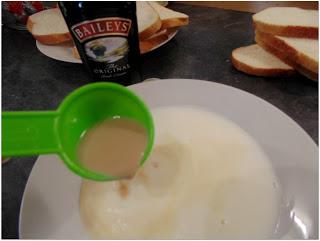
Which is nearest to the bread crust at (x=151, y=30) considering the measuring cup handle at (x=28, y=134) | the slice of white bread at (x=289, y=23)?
the slice of white bread at (x=289, y=23)

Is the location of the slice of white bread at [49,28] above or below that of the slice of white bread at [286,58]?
above

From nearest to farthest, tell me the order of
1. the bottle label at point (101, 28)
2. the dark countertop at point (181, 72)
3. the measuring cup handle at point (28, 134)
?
the measuring cup handle at point (28, 134) < the bottle label at point (101, 28) < the dark countertop at point (181, 72)

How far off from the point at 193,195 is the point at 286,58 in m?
0.57

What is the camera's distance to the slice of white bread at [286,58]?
96 cm

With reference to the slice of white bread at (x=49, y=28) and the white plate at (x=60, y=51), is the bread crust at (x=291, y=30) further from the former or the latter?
the slice of white bread at (x=49, y=28)

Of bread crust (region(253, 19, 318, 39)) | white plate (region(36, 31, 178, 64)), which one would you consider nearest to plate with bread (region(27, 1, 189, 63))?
white plate (region(36, 31, 178, 64))

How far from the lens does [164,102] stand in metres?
0.87

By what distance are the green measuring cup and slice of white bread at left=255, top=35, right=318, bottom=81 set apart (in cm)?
57

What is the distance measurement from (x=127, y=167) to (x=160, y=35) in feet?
1.90

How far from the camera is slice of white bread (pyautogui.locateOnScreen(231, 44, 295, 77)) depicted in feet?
3.27

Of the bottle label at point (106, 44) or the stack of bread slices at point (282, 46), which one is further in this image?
the stack of bread slices at point (282, 46)

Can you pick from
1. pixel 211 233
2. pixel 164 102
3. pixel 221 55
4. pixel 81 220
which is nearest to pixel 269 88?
pixel 221 55

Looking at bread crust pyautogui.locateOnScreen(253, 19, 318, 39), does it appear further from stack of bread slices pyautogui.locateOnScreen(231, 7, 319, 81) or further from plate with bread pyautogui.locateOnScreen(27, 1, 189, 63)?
plate with bread pyautogui.locateOnScreen(27, 1, 189, 63)

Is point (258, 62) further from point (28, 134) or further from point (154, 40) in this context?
point (28, 134)
